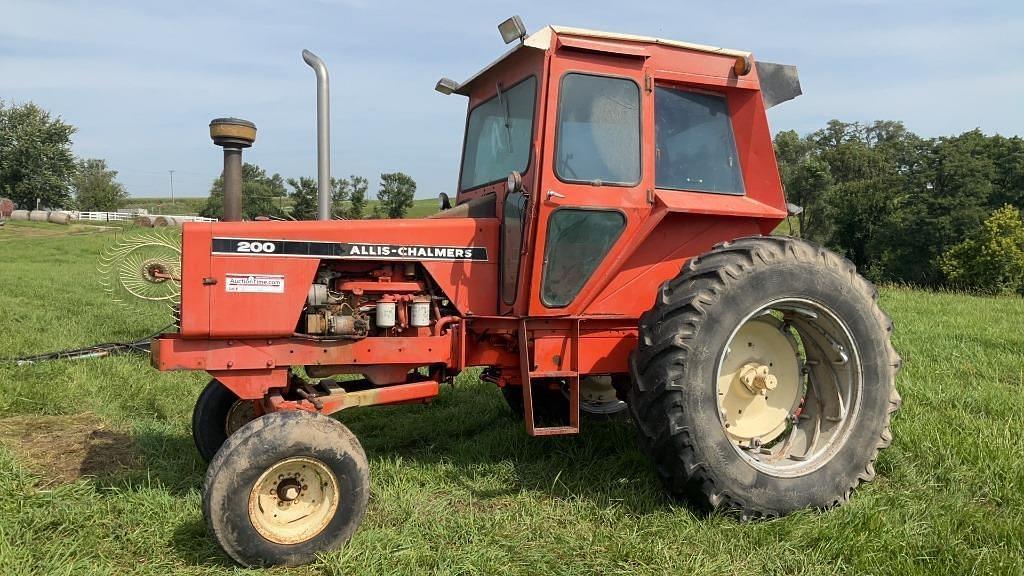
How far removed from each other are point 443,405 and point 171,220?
109 feet

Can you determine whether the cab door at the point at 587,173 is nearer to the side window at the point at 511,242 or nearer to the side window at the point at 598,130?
the side window at the point at 598,130

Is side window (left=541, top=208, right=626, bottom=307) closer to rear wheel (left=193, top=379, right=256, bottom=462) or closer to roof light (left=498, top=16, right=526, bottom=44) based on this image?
roof light (left=498, top=16, right=526, bottom=44)

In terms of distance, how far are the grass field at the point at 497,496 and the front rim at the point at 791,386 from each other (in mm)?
406

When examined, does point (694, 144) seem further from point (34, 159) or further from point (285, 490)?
point (34, 159)

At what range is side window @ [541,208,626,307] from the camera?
3957mm

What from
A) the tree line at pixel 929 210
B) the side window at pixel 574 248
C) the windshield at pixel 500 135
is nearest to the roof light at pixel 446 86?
the windshield at pixel 500 135

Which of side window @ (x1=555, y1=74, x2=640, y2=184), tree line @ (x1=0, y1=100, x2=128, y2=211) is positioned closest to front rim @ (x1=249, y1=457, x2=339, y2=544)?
side window @ (x1=555, y1=74, x2=640, y2=184)

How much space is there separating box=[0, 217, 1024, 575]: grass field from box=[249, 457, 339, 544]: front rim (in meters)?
0.18

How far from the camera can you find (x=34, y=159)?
5119cm

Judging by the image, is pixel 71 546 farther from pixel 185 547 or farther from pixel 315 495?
pixel 315 495

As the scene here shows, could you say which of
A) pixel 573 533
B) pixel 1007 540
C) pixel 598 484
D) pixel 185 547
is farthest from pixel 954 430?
pixel 185 547

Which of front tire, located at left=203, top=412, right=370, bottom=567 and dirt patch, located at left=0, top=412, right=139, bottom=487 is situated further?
dirt patch, located at left=0, top=412, right=139, bottom=487

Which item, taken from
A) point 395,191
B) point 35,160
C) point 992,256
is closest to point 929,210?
point 992,256

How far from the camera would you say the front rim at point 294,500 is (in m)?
3.35
